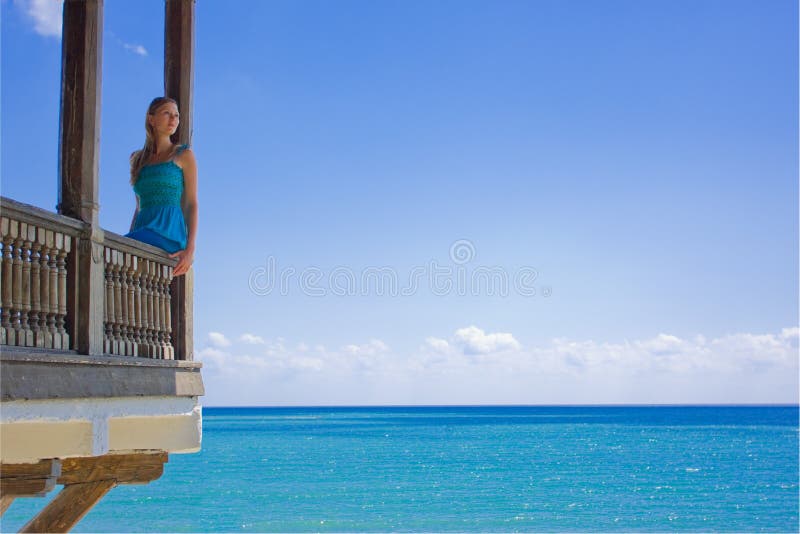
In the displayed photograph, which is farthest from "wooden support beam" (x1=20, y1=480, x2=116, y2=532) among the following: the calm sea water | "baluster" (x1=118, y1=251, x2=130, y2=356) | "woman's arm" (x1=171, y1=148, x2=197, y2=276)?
the calm sea water

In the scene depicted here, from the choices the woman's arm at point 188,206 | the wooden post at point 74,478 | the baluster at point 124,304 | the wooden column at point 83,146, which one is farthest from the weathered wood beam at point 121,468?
the wooden column at point 83,146

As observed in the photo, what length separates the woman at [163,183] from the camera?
703 cm

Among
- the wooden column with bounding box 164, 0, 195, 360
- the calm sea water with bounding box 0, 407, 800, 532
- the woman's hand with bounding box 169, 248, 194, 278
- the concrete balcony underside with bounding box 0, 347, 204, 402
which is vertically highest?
the wooden column with bounding box 164, 0, 195, 360

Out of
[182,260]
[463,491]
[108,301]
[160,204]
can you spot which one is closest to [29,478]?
[108,301]

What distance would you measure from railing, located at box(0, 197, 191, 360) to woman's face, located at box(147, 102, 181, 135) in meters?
0.86

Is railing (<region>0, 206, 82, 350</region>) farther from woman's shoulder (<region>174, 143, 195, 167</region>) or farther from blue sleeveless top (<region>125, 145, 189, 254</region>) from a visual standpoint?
woman's shoulder (<region>174, 143, 195, 167</region>)

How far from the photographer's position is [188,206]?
7.24 metres

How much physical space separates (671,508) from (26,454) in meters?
33.1

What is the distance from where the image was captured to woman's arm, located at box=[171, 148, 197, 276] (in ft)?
23.4

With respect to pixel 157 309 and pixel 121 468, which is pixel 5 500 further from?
pixel 157 309

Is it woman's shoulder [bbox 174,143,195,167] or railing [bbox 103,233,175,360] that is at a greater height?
woman's shoulder [bbox 174,143,195,167]

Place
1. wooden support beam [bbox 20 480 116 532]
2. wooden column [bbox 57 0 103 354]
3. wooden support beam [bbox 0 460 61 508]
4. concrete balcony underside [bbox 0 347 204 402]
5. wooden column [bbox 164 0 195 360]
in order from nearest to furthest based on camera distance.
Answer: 1. concrete balcony underside [bbox 0 347 204 402]
2. wooden column [bbox 57 0 103 354]
3. wooden support beam [bbox 0 460 61 508]
4. wooden column [bbox 164 0 195 360]
5. wooden support beam [bbox 20 480 116 532]

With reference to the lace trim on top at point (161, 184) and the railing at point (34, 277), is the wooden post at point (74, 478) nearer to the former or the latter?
the railing at point (34, 277)

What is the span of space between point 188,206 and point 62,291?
161 centimetres
